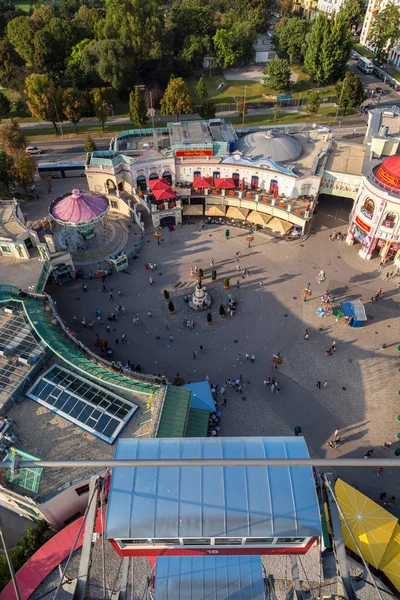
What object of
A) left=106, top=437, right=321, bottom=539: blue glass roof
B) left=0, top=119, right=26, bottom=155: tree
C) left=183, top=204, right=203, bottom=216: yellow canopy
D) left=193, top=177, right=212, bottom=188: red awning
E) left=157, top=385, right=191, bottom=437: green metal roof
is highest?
left=106, top=437, right=321, bottom=539: blue glass roof

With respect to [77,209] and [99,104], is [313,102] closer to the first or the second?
[99,104]

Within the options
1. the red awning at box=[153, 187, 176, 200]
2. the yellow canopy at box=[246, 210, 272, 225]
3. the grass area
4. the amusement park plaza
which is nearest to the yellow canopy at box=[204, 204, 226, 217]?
the amusement park plaza

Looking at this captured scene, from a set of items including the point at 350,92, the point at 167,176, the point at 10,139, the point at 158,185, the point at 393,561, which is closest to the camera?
the point at 393,561

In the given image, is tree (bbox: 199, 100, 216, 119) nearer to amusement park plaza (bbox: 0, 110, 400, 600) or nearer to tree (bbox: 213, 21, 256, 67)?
amusement park plaza (bbox: 0, 110, 400, 600)

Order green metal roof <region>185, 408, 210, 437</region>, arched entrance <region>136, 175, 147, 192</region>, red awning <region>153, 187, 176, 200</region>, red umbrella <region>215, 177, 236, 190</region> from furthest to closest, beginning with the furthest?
arched entrance <region>136, 175, 147, 192</region> < red umbrella <region>215, 177, 236, 190</region> < red awning <region>153, 187, 176, 200</region> < green metal roof <region>185, 408, 210, 437</region>

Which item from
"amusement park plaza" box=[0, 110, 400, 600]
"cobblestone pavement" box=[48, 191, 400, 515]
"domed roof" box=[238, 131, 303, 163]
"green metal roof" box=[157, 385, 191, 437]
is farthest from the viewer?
"domed roof" box=[238, 131, 303, 163]

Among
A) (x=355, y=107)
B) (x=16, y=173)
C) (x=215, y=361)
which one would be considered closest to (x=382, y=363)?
(x=215, y=361)

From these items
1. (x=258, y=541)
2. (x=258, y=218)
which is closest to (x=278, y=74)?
(x=258, y=218)
